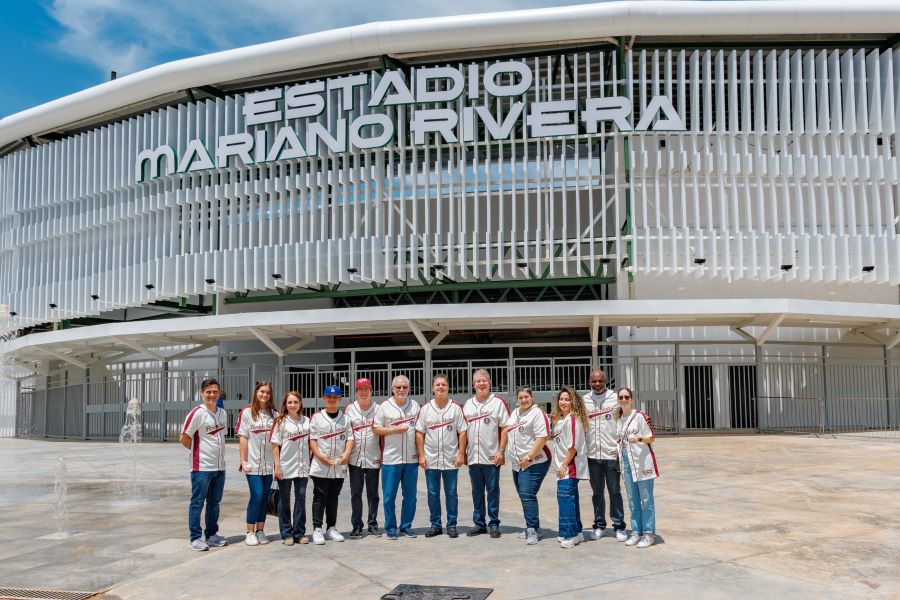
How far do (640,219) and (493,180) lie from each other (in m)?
4.28

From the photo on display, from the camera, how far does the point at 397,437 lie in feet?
31.4

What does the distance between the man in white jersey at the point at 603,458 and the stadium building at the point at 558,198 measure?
14.3m

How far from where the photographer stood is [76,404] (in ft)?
115

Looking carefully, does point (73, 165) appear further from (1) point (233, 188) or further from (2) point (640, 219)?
(2) point (640, 219)

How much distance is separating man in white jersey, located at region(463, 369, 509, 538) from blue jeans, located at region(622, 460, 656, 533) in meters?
1.34

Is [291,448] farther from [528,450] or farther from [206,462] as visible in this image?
[528,450]

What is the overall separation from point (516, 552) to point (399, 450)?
1751 millimetres

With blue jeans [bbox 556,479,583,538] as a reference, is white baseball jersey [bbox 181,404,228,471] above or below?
above

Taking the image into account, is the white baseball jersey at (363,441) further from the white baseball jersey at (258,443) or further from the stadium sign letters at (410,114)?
the stadium sign letters at (410,114)

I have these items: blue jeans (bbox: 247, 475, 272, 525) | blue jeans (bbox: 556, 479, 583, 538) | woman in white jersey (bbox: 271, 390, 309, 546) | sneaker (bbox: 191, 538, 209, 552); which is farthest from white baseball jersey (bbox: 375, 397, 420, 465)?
sneaker (bbox: 191, 538, 209, 552)

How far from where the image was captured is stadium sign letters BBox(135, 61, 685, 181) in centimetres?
2445

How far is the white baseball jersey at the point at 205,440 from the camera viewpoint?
9266mm

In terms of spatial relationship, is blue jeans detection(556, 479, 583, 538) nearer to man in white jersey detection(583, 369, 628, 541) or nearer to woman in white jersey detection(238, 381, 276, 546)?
man in white jersey detection(583, 369, 628, 541)

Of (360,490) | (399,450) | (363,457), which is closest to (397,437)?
(399,450)
